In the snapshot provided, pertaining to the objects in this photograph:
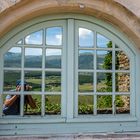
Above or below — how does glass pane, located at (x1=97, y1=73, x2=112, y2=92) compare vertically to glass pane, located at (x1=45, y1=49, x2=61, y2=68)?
below

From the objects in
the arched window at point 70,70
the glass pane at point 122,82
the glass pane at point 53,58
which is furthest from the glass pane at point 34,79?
the glass pane at point 122,82

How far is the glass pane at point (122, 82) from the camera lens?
122 inches

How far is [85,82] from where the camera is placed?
3018 millimetres

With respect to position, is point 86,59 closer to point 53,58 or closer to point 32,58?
point 53,58

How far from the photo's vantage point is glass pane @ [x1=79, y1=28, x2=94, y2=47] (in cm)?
304

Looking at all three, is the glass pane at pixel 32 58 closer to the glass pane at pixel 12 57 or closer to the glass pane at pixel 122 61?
the glass pane at pixel 12 57

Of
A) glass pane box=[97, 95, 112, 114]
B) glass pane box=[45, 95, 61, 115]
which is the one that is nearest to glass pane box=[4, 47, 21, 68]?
glass pane box=[45, 95, 61, 115]

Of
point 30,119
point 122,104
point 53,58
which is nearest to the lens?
point 30,119

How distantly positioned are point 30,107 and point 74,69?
549 mm

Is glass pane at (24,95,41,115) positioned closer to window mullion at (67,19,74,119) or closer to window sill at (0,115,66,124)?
window sill at (0,115,66,124)

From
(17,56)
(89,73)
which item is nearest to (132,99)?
(89,73)

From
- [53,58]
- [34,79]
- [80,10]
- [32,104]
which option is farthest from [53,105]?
[80,10]

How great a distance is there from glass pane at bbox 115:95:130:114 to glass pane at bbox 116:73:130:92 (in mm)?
70

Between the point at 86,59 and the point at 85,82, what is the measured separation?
0.22m
